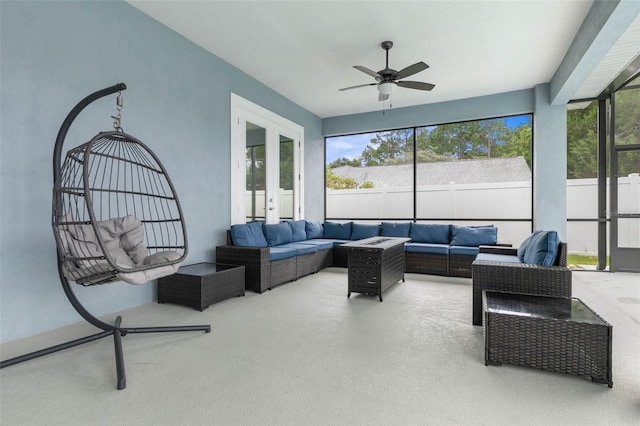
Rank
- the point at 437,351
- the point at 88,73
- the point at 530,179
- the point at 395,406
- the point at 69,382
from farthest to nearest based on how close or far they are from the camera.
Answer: the point at 530,179 < the point at 88,73 < the point at 437,351 < the point at 69,382 < the point at 395,406

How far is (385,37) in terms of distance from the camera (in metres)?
3.89

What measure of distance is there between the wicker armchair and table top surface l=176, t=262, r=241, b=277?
2533 millimetres

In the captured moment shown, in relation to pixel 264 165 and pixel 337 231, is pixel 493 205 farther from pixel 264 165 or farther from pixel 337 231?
pixel 264 165

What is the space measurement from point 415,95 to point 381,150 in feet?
4.59

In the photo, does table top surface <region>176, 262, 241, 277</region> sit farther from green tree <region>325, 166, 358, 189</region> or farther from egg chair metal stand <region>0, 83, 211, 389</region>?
green tree <region>325, 166, 358, 189</region>

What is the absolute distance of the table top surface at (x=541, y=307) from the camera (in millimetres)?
1985

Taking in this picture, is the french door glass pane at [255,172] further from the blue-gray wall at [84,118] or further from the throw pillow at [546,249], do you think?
the throw pillow at [546,249]

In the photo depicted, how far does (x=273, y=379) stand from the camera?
1878mm

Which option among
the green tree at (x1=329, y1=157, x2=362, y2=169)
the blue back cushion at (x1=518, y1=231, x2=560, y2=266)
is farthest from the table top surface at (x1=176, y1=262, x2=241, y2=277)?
the green tree at (x1=329, y1=157, x2=362, y2=169)

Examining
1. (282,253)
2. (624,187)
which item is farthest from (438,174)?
(282,253)

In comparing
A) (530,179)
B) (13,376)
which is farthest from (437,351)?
(530,179)

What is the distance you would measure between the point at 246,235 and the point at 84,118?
2.15 meters

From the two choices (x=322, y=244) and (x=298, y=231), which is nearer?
(x=322, y=244)

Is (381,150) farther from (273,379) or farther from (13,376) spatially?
(13,376)
